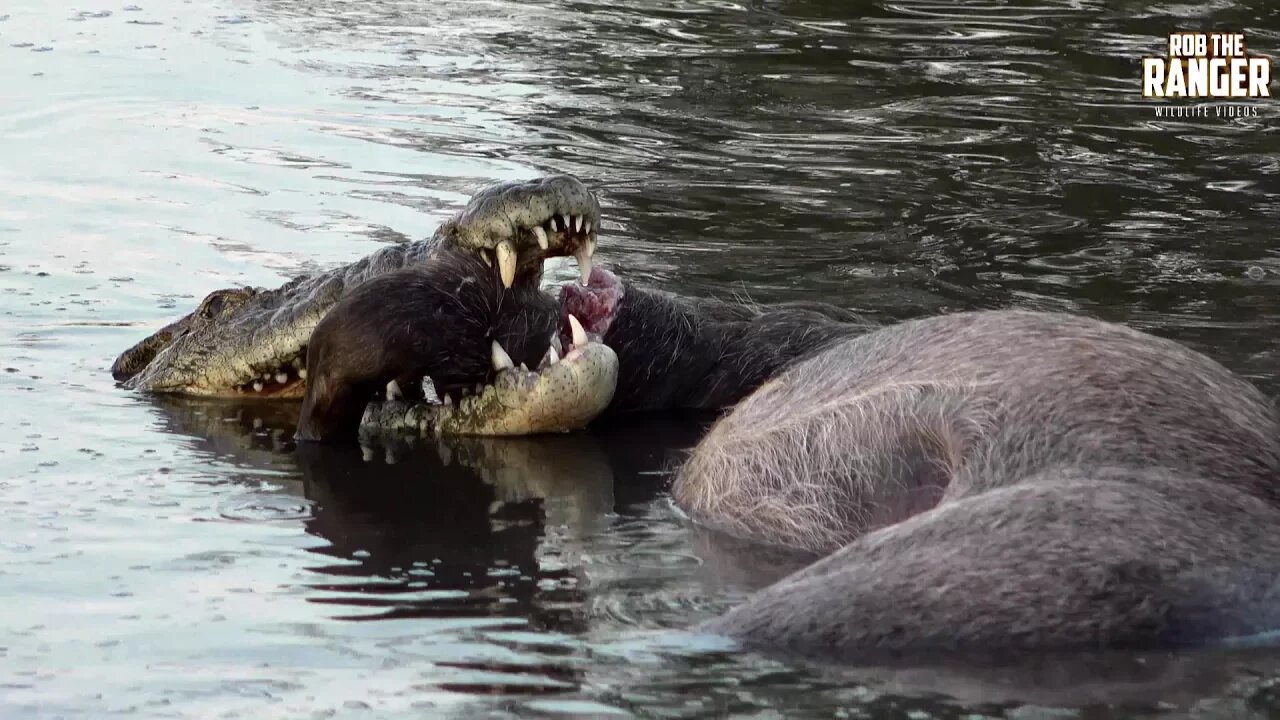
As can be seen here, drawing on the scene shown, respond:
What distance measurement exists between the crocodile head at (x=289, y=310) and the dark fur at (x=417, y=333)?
11 centimetres

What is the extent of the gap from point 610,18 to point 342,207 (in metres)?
5.70

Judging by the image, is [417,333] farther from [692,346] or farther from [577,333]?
[692,346]

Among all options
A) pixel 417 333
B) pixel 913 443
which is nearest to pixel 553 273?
pixel 417 333

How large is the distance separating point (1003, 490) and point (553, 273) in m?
4.55

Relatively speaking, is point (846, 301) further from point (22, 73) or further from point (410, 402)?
point (22, 73)

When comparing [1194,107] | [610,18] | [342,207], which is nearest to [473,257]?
[342,207]

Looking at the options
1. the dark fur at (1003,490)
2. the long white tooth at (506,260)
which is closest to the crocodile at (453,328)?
the long white tooth at (506,260)

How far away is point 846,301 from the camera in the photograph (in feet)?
25.4

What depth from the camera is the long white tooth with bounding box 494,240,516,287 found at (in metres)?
6.08

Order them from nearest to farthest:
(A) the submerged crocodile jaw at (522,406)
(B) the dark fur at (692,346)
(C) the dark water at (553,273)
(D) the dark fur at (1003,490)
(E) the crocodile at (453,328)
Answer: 1. (D) the dark fur at (1003,490)
2. (C) the dark water at (553,273)
3. (E) the crocodile at (453,328)
4. (A) the submerged crocodile jaw at (522,406)
5. (B) the dark fur at (692,346)

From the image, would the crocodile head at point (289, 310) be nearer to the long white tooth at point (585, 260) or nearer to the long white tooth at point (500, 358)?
the long white tooth at point (585, 260)

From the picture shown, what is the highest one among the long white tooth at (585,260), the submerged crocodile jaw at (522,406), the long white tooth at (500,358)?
the long white tooth at (585,260)

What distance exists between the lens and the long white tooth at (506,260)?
6.08m

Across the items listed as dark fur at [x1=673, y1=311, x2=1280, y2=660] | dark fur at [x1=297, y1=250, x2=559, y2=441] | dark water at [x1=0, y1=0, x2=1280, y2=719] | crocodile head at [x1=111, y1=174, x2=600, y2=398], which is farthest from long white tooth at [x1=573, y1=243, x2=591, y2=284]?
dark fur at [x1=673, y1=311, x2=1280, y2=660]
